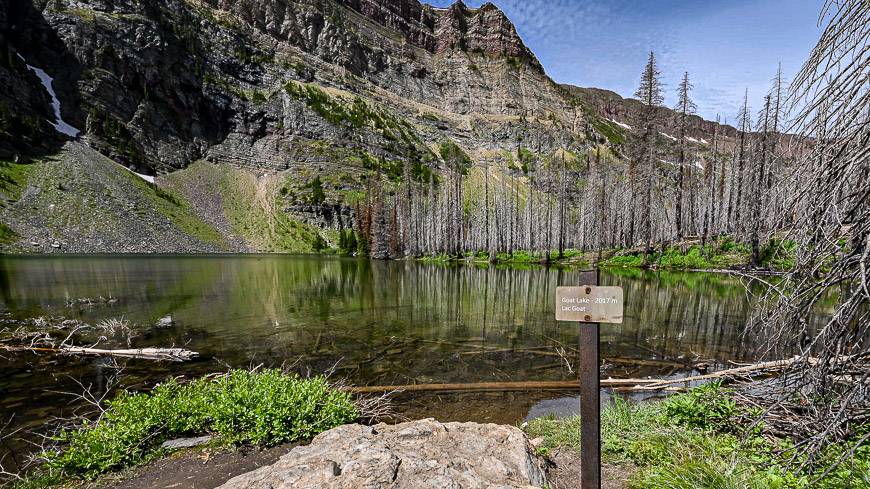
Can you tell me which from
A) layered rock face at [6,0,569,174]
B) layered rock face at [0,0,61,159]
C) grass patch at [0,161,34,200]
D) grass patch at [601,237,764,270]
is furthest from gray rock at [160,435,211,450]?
layered rock face at [6,0,569,174]

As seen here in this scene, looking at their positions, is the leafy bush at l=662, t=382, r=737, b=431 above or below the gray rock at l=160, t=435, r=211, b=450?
above

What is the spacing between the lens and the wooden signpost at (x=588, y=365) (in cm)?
404

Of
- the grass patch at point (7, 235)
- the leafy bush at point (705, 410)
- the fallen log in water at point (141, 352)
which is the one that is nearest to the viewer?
the leafy bush at point (705, 410)

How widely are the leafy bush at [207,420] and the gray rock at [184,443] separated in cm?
14

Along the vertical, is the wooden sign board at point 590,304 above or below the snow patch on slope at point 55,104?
below

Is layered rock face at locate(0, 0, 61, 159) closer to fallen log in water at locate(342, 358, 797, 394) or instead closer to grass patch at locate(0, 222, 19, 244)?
grass patch at locate(0, 222, 19, 244)

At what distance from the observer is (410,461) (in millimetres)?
3846

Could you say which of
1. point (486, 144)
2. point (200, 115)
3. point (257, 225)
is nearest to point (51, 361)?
point (257, 225)

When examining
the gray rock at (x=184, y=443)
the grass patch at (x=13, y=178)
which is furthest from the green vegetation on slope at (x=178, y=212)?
the gray rock at (x=184, y=443)

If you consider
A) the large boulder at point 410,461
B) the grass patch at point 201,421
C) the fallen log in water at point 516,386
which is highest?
the large boulder at point 410,461

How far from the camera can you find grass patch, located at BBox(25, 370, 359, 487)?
Result: 17.0 ft

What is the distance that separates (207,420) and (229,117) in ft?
474

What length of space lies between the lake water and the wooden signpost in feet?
12.8

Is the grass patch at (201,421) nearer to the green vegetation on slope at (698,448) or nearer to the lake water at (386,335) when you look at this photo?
the lake water at (386,335)
